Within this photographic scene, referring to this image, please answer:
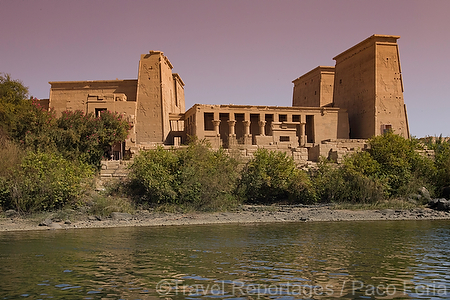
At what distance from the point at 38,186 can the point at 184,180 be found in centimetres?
553

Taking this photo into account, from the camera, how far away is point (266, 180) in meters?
19.8

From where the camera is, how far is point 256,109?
29984 mm

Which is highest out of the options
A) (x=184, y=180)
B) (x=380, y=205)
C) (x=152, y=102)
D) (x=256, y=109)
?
(x=152, y=102)

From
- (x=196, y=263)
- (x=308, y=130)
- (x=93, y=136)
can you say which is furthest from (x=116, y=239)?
(x=308, y=130)

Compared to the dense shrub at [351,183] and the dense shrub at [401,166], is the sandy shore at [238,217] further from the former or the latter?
the dense shrub at [401,166]

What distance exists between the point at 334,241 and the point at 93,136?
14.6 meters

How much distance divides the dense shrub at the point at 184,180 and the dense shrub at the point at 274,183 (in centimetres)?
80

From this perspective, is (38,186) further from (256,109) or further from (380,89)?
(380,89)

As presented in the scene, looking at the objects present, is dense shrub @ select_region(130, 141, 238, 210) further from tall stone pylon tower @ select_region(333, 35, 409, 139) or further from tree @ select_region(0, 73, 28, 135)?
tall stone pylon tower @ select_region(333, 35, 409, 139)

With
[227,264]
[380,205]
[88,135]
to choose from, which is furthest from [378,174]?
[88,135]

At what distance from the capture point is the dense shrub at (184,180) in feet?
59.5

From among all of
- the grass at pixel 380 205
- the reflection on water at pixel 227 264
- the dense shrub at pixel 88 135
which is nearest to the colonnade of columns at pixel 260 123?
the dense shrub at pixel 88 135

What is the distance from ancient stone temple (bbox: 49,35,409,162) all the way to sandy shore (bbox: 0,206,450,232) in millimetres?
9186

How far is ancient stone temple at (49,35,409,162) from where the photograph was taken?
28.2m
